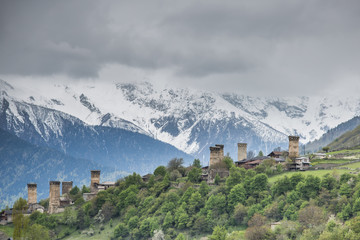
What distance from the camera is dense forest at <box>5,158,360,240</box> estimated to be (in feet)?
373

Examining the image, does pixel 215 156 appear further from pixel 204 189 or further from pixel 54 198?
pixel 54 198

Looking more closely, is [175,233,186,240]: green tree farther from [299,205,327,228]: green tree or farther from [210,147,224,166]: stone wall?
[210,147,224,166]: stone wall

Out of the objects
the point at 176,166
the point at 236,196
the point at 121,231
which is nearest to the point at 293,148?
the point at 176,166

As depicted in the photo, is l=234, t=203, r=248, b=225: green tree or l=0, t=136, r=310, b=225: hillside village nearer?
l=234, t=203, r=248, b=225: green tree

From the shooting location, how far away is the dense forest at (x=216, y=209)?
373 feet

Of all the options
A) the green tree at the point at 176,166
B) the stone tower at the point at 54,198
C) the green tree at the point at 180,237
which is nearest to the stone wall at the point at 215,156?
the green tree at the point at 176,166

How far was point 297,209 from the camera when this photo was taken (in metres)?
123

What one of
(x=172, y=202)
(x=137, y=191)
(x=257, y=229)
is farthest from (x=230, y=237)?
(x=137, y=191)

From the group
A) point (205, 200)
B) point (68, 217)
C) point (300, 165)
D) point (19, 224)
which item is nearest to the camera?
point (205, 200)

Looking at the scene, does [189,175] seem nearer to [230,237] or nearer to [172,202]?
[172,202]

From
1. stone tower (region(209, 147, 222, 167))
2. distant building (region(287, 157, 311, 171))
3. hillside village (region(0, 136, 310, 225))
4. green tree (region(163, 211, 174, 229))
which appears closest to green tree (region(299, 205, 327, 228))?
green tree (region(163, 211, 174, 229))

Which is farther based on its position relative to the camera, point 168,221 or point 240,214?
point 168,221

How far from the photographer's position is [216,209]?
140625 mm

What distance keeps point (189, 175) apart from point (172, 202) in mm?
16387
